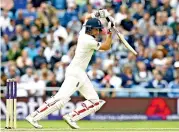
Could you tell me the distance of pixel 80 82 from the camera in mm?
13797

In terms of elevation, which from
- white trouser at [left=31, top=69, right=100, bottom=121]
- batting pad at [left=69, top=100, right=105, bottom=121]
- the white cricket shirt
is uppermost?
the white cricket shirt

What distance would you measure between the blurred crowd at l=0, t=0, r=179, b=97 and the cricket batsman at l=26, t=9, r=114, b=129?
5.81m

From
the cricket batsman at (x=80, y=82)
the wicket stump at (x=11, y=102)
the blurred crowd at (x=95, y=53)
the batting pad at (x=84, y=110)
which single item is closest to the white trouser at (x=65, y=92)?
the cricket batsman at (x=80, y=82)

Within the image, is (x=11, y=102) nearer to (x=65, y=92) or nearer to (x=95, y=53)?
(x=65, y=92)

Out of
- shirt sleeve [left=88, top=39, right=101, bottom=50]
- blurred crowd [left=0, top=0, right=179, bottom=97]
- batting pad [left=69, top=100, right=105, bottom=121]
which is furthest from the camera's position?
blurred crowd [left=0, top=0, right=179, bottom=97]

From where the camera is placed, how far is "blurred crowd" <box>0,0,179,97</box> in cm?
2016

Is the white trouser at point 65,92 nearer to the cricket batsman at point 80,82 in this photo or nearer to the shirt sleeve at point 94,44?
the cricket batsman at point 80,82

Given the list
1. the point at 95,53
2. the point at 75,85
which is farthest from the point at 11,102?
the point at 95,53

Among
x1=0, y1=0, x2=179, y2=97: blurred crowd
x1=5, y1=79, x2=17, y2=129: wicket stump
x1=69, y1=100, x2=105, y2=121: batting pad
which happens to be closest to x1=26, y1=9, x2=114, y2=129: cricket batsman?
x1=69, y1=100, x2=105, y2=121: batting pad

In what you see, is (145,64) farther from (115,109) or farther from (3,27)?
(3,27)

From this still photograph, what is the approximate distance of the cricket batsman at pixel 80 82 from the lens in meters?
13.7

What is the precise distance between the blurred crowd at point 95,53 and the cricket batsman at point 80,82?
5812mm

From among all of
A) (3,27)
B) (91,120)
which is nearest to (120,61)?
(91,120)

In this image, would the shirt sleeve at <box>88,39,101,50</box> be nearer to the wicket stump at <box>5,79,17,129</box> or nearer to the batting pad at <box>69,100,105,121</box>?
the batting pad at <box>69,100,105,121</box>
